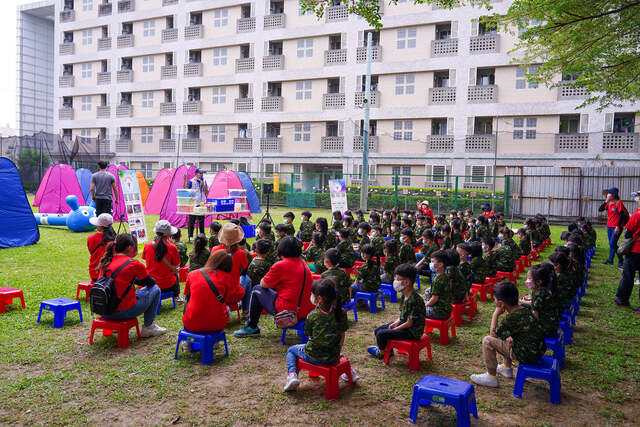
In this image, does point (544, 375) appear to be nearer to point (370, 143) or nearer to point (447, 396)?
point (447, 396)

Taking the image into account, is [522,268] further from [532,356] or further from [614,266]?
[532,356]

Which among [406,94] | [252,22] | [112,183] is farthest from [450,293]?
[252,22]

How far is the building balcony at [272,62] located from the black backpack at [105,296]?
28.0 m

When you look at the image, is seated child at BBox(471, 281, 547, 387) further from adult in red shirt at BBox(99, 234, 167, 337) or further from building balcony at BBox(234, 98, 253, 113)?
building balcony at BBox(234, 98, 253, 113)

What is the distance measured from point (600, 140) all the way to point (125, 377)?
25328 millimetres

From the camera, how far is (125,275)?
196 inches

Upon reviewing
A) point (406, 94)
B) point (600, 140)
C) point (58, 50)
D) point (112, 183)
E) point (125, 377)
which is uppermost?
point (58, 50)

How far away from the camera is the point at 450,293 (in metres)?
5.59

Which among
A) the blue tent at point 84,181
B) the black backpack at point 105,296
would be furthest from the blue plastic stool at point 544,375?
the blue tent at point 84,181

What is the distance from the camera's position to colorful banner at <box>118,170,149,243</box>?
11.2 meters

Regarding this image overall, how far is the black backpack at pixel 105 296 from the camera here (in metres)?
4.81

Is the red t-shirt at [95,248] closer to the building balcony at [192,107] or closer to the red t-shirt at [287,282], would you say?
the red t-shirt at [287,282]

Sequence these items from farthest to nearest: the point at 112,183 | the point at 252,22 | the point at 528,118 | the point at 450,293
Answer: the point at 252,22, the point at 528,118, the point at 112,183, the point at 450,293

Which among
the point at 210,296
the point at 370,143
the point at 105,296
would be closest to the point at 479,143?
the point at 370,143
